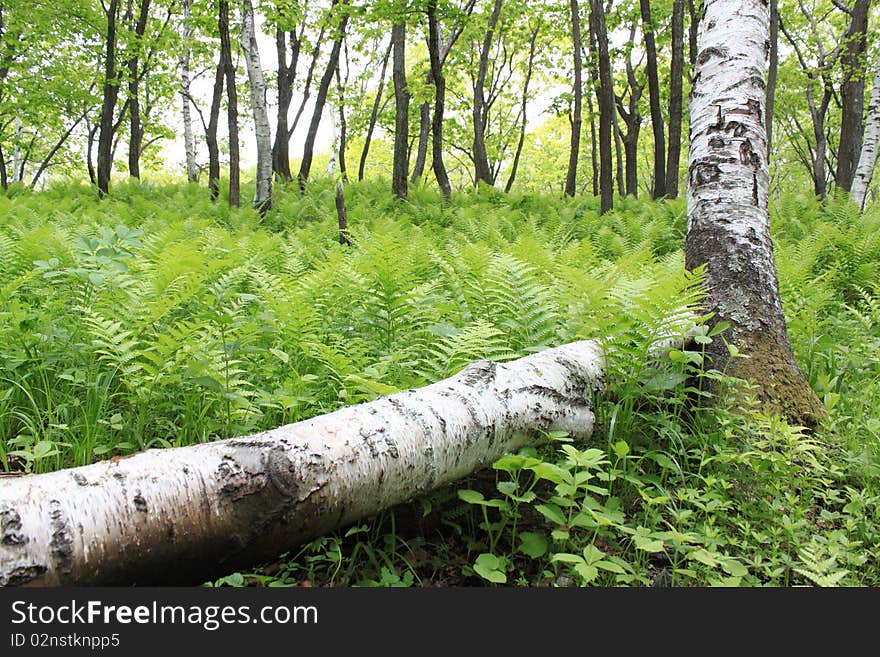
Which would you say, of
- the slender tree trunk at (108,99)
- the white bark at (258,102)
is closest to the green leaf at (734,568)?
the white bark at (258,102)

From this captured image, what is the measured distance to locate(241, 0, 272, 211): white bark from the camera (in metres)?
9.80

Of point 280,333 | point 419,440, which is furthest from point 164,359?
point 419,440

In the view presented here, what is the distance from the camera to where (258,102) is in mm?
10078

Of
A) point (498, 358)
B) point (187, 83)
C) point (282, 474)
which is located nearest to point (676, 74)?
point (498, 358)

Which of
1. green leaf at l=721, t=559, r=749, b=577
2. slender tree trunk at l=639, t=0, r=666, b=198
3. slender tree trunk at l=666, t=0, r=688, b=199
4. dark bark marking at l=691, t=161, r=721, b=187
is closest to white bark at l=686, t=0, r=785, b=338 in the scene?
dark bark marking at l=691, t=161, r=721, b=187

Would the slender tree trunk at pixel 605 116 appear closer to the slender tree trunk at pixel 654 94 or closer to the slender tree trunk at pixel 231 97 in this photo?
the slender tree trunk at pixel 654 94

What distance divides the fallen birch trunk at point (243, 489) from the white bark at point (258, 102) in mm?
9199

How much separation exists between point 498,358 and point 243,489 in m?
1.50

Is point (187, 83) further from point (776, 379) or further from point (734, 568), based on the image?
point (734, 568)

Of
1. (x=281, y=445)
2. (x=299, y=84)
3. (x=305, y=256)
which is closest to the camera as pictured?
(x=281, y=445)

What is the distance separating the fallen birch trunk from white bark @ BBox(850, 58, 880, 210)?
471 inches

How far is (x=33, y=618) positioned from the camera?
1440mm

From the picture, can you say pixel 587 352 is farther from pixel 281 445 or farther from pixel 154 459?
pixel 154 459

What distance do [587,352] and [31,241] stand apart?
15.2 ft
